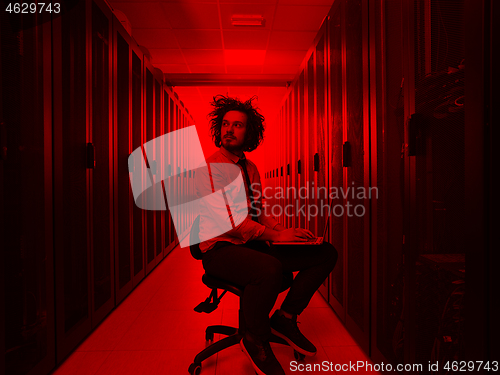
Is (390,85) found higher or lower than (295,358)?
higher

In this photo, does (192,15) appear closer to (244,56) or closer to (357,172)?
(244,56)

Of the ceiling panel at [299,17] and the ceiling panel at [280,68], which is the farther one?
the ceiling panel at [280,68]

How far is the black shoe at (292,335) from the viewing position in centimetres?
145

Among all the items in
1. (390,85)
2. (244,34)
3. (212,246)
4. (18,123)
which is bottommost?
(212,246)

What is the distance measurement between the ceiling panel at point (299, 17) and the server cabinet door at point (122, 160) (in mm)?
1663

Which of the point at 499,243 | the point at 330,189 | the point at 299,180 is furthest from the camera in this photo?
the point at 299,180

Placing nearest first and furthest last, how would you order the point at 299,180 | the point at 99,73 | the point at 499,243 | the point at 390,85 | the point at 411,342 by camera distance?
the point at 499,243
the point at 411,342
the point at 390,85
the point at 99,73
the point at 299,180

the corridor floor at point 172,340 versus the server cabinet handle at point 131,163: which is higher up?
the server cabinet handle at point 131,163

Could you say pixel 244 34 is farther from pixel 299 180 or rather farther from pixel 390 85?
pixel 390 85

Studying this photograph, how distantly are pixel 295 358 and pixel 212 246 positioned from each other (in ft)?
2.17

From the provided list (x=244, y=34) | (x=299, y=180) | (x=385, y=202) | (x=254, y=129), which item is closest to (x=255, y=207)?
(x=254, y=129)

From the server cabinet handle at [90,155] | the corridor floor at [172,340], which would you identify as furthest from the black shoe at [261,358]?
the server cabinet handle at [90,155]

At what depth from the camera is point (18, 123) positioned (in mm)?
1205

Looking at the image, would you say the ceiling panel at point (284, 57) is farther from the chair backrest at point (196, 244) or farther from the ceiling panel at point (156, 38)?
the chair backrest at point (196, 244)
